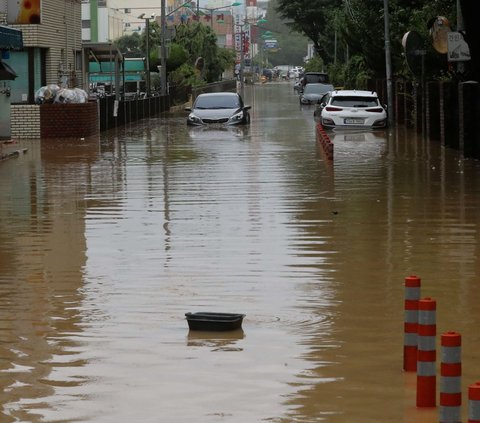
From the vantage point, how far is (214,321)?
33.9ft

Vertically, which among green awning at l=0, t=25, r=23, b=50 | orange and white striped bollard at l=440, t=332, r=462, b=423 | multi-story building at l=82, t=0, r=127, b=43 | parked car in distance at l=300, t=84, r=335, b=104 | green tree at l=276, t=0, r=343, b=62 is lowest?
orange and white striped bollard at l=440, t=332, r=462, b=423

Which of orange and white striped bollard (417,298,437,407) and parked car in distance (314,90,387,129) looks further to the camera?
parked car in distance (314,90,387,129)

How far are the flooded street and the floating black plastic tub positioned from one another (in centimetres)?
9

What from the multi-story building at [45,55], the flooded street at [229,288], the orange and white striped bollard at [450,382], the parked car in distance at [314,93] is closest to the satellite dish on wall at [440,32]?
the flooded street at [229,288]

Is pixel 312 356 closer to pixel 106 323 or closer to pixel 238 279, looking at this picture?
pixel 106 323

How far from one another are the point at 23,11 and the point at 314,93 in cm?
3606

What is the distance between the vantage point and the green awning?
3044 cm

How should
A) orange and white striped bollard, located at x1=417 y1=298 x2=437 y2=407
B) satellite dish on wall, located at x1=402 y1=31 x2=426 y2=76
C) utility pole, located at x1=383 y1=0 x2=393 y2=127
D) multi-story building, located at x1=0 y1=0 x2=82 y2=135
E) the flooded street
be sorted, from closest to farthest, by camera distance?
orange and white striped bollard, located at x1=417 y1=298 x2=437 y2=407 → the flooded street → satellite dish on wall, located at x1=402 y1=31 x2=426 y2=76 → utility pole, located at x1=383 y1=0 x2=393 y2=127 → multi-story building, located at x1=0 y1=0 x2=82 y2=135

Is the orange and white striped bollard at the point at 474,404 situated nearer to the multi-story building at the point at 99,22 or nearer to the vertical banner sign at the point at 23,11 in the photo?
the vertical banner sign at the point at 23,11

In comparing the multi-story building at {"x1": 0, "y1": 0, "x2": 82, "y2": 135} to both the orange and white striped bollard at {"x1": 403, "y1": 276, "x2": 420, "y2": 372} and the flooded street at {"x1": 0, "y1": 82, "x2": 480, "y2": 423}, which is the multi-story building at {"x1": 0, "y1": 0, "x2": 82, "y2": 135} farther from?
the orange and white striped bollard at {"x1": 403, "y1": 276, "x2": 420, "y2": 372}

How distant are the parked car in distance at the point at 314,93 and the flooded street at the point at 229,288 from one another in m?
43.3

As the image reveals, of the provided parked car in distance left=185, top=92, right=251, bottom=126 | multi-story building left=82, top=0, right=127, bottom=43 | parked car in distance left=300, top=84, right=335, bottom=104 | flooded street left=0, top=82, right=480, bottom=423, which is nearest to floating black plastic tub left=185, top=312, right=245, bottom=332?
flooded street left=0, top=82, right=480, bottom=423

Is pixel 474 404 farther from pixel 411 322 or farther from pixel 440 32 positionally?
pixel 440 32

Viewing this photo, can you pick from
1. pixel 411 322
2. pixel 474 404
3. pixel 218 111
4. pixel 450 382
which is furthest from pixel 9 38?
pixel 474 404
